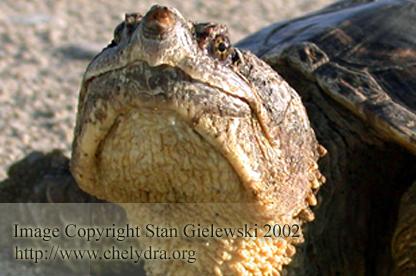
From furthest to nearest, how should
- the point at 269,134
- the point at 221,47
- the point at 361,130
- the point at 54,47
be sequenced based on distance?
the point at 54,47 → the point at 361,130 → the point at 269,134 → the point at 221,47

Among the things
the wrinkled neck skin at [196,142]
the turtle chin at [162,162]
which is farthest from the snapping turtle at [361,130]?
the turtle chin at [162,162]

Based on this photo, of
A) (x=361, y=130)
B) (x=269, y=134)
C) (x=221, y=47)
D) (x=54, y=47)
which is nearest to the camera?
(x=221, y=47)

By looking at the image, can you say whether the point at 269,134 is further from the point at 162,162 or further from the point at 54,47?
the point at 54,47

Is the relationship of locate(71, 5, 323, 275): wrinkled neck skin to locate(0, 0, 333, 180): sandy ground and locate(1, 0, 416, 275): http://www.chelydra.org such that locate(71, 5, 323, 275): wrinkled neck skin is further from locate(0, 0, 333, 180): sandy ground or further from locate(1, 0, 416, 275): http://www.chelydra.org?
locate(0, 0, 333, 180): sandy ground

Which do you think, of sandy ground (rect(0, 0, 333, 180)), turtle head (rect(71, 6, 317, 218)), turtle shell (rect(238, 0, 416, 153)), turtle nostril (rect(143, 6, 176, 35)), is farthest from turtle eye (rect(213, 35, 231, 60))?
sandy ground (rect(0, 0, 333, 180))

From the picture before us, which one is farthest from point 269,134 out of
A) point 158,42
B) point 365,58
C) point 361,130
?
point 365,58
